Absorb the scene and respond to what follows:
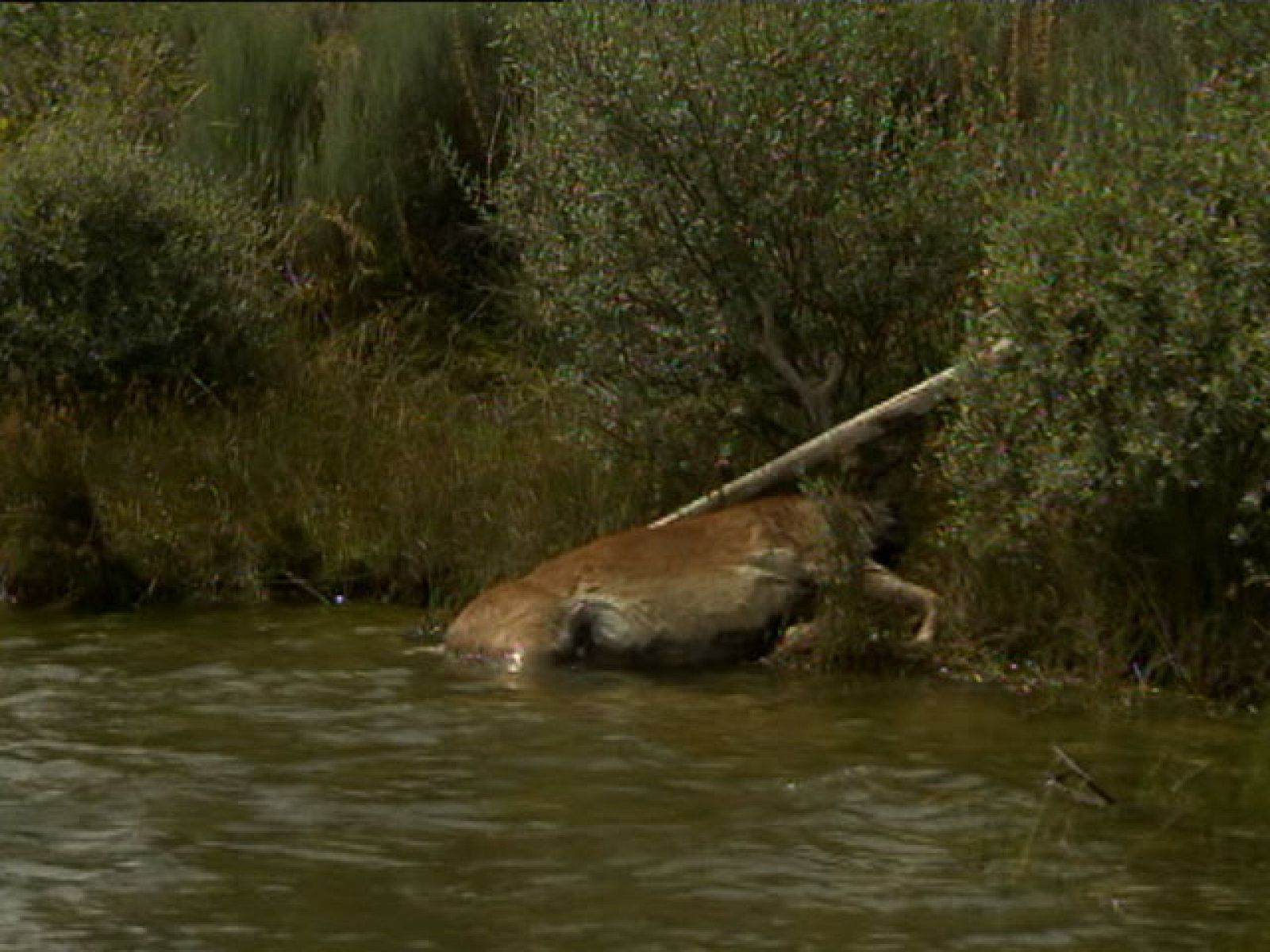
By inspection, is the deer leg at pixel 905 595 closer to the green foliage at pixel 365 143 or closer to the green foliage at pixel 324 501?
the green foliage at pixel 324 501

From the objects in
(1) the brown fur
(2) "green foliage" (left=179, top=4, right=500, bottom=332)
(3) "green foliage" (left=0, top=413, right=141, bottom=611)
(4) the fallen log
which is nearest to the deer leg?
(1) the brown fur

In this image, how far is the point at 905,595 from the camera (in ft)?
33.1

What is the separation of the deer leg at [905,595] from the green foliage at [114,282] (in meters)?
4.17

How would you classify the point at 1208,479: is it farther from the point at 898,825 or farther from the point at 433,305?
the point at 433,305

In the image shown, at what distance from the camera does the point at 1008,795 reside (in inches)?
308

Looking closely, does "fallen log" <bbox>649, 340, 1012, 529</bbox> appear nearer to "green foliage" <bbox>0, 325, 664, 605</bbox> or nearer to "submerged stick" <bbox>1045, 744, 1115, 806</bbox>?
"green foliage" <bbox>0, 325, 664, 605</bbox>

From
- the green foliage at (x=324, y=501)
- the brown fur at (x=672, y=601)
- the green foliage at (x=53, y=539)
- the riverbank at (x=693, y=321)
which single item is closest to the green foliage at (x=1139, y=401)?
the riverbank at (x=693, y=321)

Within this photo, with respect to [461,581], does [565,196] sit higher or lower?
higher

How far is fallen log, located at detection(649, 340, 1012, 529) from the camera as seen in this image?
10.4m

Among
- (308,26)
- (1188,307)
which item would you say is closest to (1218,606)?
(1188,307)

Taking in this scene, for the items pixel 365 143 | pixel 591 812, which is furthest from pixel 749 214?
pixel 365 143

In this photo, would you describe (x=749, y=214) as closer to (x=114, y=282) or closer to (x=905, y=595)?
(x=905, y=595)

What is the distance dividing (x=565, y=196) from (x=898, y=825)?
4.99 m

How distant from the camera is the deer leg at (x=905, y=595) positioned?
10062 mm
